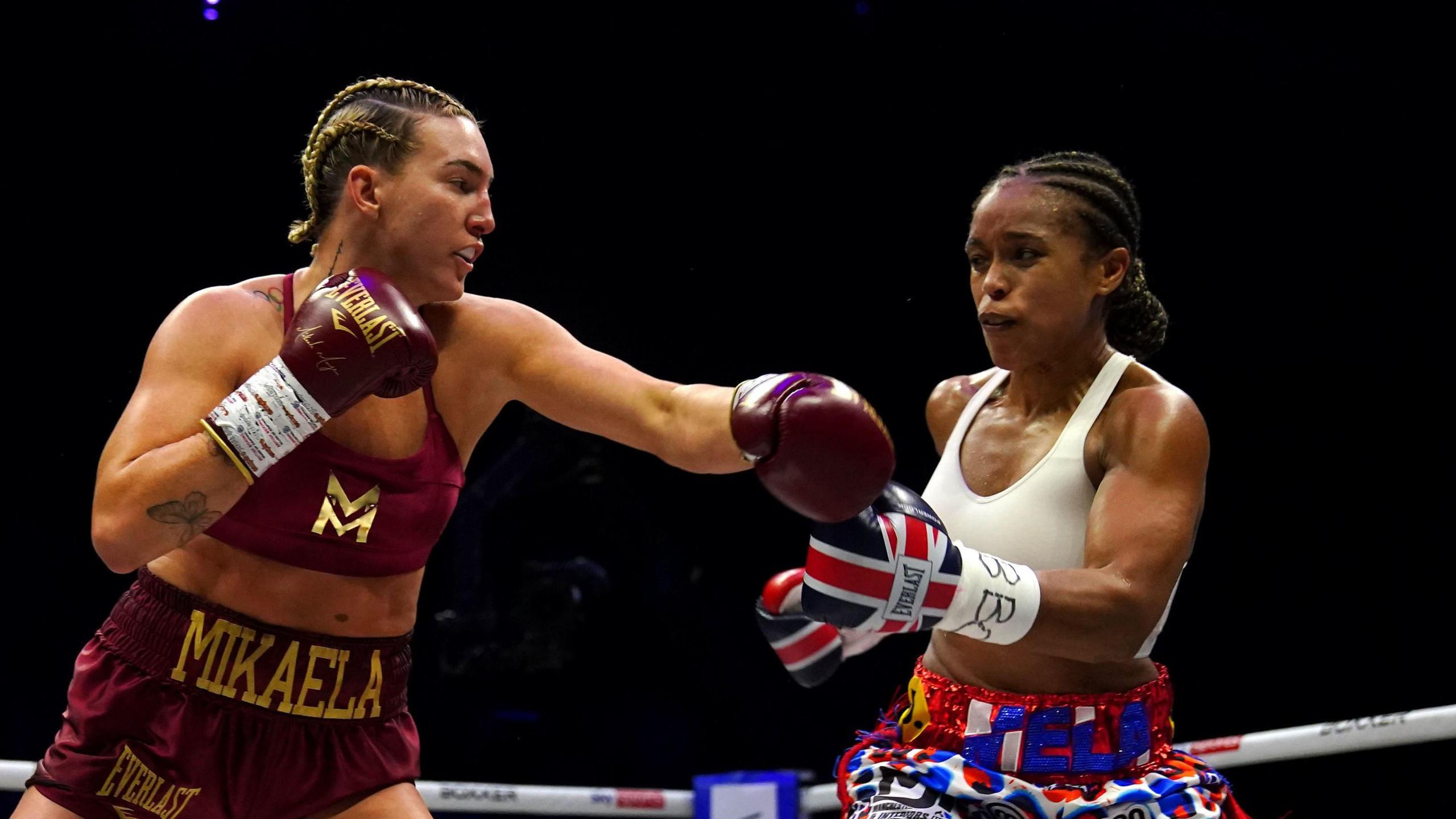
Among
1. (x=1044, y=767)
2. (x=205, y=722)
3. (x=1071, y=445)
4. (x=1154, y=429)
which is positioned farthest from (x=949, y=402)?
(x=205, y=722)

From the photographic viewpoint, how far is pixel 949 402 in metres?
2.15

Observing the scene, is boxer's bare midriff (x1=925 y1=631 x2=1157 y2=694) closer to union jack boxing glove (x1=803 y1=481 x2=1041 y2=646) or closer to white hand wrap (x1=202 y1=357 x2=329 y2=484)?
union jack boxing glove (x1=803 y1=481 x2=1041 y2=646)

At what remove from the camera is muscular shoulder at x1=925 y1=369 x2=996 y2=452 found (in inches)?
84.1

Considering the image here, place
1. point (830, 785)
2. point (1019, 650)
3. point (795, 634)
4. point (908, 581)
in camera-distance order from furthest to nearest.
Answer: point (830, 785), point (795, 634), point (1019, 650), point (908, 581)

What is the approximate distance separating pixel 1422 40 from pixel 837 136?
1640 mm

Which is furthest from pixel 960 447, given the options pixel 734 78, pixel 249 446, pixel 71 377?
pixel 71 377

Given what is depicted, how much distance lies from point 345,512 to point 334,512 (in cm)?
1

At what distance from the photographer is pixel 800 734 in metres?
3.86

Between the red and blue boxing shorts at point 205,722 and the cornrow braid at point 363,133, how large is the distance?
58cm

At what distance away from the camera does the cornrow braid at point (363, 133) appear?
5.93 feet

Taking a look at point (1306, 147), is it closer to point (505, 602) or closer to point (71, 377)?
point (505, 602)

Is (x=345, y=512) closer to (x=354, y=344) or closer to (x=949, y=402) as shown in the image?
(x=354, y=344)

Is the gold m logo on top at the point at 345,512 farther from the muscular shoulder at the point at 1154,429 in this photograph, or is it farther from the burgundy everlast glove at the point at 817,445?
the muscular shoulder at the point at 1154,429

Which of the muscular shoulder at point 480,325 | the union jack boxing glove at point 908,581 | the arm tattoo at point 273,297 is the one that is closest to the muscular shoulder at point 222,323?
the arm tattoo at point 273,297
